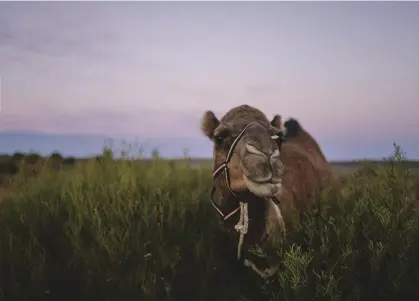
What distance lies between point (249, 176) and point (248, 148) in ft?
1.16

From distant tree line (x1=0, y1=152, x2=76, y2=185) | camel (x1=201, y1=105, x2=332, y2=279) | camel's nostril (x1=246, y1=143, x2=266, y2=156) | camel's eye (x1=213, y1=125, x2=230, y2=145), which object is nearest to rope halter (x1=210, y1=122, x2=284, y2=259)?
camel (x1=201, y1=105, x2=332, y2=279)

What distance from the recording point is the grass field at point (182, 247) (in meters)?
6.74

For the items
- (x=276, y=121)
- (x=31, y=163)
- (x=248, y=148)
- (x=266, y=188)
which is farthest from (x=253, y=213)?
(x=31, y=163)

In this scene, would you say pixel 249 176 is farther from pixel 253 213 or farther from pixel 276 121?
pixel 276 121

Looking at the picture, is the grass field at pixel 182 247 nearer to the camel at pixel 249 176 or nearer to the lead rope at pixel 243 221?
the camel at pixel 249 176

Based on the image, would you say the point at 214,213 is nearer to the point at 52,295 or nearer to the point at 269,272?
the point at 269,272

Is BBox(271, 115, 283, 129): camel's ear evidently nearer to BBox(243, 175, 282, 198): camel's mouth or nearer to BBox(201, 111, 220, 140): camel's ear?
BBox(201, 111, 220, 140): camel's ear

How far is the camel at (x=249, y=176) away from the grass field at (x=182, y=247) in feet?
1.08

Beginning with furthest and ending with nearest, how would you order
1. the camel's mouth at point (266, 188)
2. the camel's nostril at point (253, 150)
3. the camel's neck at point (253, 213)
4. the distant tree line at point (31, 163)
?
1. the distant tree line at point (31, 163)
2. the camel's neck at point (253, 213)
3. the camel's nostril at point (253, 150)
4. the camel's mouth at point (266, 188)

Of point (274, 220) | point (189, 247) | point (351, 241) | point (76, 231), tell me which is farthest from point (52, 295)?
point (351, 241)

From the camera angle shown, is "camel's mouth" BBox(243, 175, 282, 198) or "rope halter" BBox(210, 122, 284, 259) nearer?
"camel's mouth" BBox(243, 175, 282, 198)

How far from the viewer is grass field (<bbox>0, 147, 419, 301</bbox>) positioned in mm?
6742

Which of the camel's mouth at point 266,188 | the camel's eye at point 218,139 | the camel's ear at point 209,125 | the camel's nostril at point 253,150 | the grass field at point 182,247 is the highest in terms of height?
the camel's ear at point 209,125

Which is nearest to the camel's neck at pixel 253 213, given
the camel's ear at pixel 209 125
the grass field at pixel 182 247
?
the grass field at pixel 182 247
